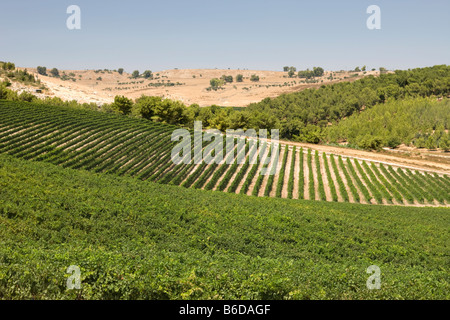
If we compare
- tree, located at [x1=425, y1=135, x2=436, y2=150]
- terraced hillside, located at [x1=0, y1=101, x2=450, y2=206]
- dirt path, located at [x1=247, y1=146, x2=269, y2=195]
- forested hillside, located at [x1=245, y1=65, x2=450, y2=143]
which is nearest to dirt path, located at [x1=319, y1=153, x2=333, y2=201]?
terraced hillside, located at [x1=0, y1=101, x2=450, y2=206]

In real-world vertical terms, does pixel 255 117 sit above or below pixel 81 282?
above

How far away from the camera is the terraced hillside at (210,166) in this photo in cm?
3023

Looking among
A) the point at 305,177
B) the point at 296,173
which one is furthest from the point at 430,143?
the point at 296,173

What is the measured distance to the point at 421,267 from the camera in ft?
44.4

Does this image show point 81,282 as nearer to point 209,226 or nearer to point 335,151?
point 209,226

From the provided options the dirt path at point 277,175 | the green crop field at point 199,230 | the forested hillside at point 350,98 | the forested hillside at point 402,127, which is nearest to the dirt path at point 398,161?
the green crop field at point 199,230

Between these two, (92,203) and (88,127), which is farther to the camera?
(88,127)

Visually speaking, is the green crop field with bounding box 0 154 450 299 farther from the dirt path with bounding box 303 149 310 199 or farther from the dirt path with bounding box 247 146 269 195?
the dirt path with bounding box 247 146 269 195

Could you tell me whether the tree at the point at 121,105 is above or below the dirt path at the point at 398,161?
above

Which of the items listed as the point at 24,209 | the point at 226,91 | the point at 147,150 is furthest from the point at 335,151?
the point at 226,91

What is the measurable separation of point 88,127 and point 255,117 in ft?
110

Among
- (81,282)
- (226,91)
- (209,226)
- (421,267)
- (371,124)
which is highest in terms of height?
(226,91)

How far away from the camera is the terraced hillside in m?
30.2

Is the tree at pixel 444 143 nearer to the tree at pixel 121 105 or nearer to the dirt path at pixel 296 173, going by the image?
the dirt path at pixel 296 173
